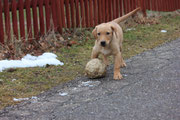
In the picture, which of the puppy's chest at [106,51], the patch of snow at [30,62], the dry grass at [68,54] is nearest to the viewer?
the dry grass at [68,54]

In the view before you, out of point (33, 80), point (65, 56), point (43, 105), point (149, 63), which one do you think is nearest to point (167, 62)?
point (149, 63)

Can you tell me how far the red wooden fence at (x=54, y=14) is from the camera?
6.60m

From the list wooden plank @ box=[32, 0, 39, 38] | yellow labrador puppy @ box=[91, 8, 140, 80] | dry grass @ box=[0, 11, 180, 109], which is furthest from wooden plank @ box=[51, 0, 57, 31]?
yellow labrador puppy @ box=[91, 8, 140, 80]

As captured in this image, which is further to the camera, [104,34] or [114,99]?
[104,34]

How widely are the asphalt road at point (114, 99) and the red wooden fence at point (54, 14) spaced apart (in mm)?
2338

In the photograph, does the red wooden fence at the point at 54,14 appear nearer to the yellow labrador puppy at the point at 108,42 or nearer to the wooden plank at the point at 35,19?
the wooden plank at the point at 35,19

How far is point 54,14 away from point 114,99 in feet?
13.0

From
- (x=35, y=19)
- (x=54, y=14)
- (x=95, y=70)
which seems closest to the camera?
(x=95, y=70)

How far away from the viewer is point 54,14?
24.4 ft

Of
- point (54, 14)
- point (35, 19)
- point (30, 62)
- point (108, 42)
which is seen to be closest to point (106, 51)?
point (108, 42)

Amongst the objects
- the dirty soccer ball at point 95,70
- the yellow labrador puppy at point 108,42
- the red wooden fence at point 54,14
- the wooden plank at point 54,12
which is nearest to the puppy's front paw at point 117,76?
the yellow labrador puppy at point 108,42

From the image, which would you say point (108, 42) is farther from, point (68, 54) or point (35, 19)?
point (35, 19)

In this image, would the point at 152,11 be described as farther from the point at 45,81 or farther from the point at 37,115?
the point at 37,115

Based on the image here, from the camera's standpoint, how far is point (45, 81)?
4.86m
